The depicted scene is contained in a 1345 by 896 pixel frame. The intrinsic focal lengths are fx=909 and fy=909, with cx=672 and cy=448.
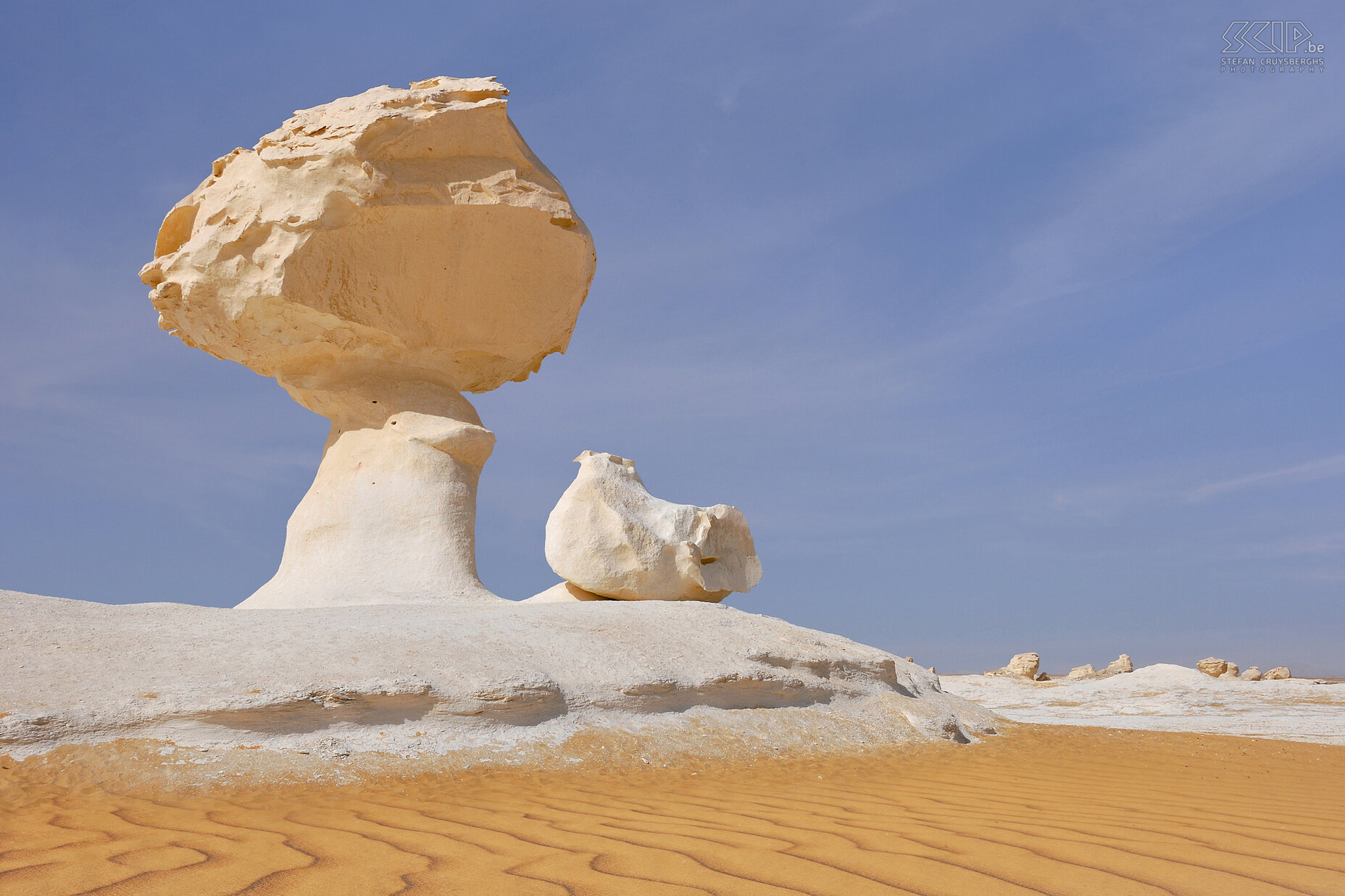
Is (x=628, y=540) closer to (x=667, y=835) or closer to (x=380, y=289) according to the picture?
(x=380, y=289)

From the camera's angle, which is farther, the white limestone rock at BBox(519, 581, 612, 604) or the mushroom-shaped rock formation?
the white limestone rock at BBox(519, 581, 612, 604)

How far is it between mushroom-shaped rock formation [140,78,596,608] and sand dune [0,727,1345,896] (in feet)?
15.5

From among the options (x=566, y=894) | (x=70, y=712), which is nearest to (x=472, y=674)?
(x=70, y=712)

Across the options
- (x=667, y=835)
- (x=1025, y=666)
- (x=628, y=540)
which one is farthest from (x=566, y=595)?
(x=1025, y=666)

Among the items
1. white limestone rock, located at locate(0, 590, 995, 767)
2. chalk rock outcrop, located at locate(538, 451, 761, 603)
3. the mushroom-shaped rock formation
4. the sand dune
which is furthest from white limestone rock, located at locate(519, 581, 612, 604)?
the sand dune

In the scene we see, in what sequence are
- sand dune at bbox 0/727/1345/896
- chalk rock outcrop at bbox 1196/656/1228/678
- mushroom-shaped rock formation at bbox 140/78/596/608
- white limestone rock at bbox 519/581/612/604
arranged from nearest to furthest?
1. sand dune at bbox 0/727/1345/896
2. mushroom-shaped rock formation at bbox 140/78/596/608
3. white limestone rock at bbox 519/581/612/604
4. chalk rock outcrop at bbox 1196/656/1228/678

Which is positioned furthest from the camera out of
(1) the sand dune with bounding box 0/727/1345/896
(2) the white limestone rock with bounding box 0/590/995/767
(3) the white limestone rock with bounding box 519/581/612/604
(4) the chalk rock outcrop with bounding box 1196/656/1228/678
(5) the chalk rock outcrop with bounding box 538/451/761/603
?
(4) the chalk rock outcrop with bounding box 1196/656/1228/678

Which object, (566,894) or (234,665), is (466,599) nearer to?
(234,665)

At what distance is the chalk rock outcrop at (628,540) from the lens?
28.5 feet

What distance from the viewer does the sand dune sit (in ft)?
7.50

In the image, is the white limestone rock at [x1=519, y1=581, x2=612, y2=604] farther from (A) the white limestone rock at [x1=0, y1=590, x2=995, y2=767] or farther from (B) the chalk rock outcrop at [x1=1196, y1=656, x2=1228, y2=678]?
(B) the chalk rock outcrop at [x1=1196, y1=656, x2=1228, y2=678]

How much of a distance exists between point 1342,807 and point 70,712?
5.60 meters

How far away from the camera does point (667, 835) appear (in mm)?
2883

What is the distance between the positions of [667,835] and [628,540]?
575cm
